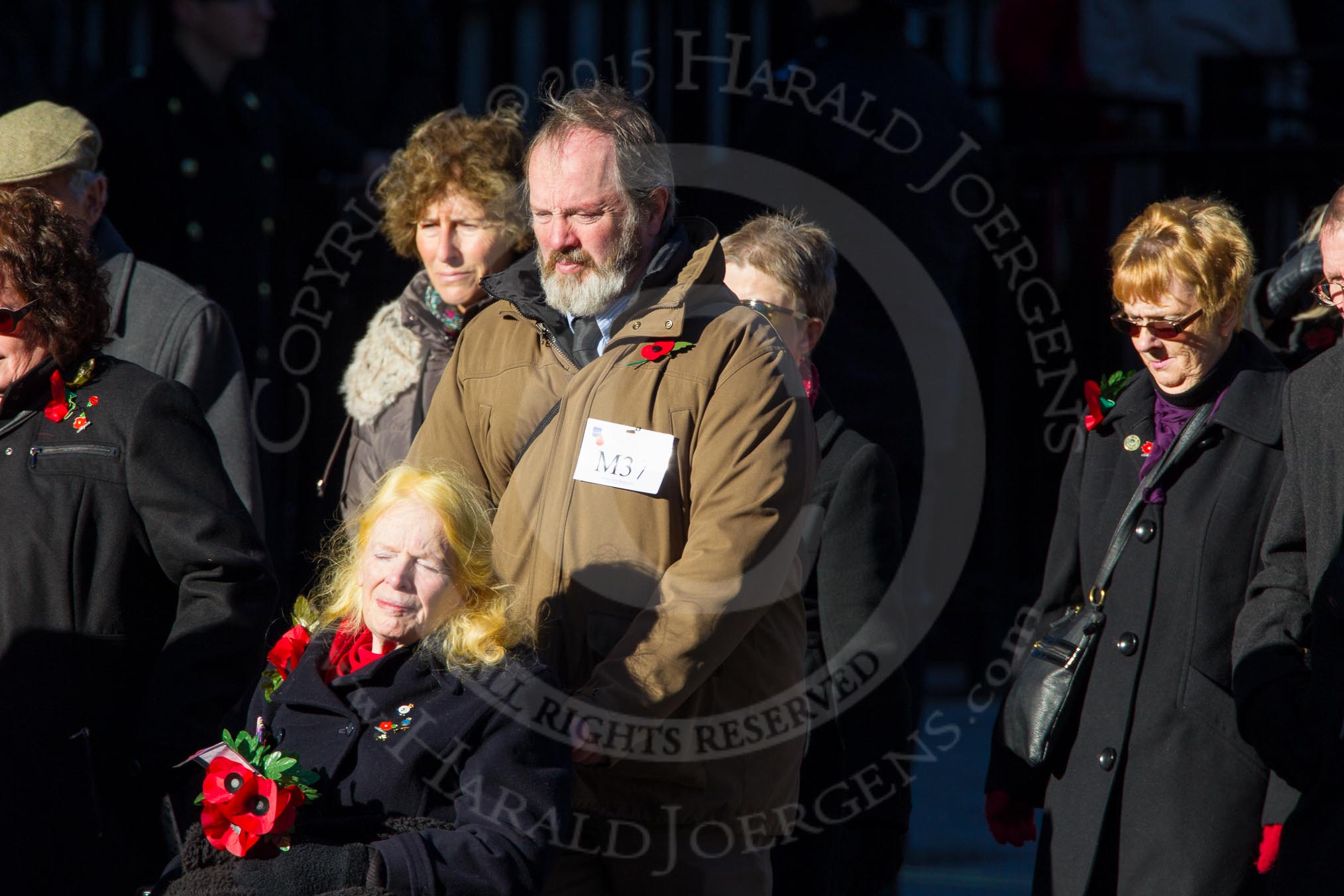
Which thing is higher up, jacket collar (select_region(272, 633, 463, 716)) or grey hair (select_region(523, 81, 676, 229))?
grey hair (select_region(523, 81, 676, 229))

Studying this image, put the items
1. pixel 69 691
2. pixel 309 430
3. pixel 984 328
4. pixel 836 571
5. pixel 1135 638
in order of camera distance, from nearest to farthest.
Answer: pixel 69 691 < pixel 1135 638 < pixel 836 571 < pixel 309 430 < pixel 984 328

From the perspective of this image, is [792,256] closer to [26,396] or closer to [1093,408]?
[1093,408]

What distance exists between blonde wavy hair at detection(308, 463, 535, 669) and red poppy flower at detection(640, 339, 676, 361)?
0.38 meters

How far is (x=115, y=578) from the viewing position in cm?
295

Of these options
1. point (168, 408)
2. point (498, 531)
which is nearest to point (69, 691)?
point (168, 408)

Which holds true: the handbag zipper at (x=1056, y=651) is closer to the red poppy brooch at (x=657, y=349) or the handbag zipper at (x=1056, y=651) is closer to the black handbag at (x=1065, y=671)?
the black handbag at (x=1065, y=671)

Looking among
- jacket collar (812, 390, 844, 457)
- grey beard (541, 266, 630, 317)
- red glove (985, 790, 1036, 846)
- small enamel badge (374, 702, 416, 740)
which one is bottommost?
red glove (985, 790, 1036, 846)

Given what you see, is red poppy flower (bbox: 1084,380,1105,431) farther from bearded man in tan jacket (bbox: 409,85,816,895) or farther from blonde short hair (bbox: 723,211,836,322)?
bearded man in tan jacket (bbox: 409,85,816,895)

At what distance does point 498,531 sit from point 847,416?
190 cm

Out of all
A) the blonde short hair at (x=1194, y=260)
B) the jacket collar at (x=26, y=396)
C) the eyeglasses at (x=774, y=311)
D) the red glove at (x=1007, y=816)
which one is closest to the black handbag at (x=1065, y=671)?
the red glove at (x=1007, y=816)

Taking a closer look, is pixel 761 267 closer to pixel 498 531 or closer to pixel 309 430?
pixel 498 531

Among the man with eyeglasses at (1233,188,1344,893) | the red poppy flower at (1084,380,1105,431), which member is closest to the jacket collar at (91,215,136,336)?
the red poppy flower at (1084,380,1105,431)

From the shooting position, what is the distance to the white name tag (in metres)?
2.81

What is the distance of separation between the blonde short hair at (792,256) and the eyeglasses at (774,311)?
3 centimetres
